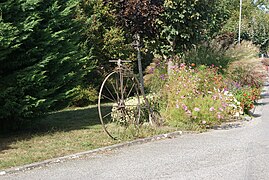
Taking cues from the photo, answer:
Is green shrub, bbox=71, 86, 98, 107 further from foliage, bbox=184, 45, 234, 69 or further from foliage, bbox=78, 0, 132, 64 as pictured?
foliage, bbox=184, 45, 234, 69

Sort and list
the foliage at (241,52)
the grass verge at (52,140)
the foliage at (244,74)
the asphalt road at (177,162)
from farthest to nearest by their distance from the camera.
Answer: the foliage at (241,52) → the foliage at (244,74) → the grass verge at (52,140) → the asphalt road at (177,162)

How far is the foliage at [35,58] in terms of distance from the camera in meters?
9.11

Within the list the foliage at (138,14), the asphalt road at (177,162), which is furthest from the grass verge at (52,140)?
the foliage at (138,14)

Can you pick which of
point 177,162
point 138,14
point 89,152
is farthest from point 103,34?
point 177,162

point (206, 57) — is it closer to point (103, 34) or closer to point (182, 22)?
point (182, 22)

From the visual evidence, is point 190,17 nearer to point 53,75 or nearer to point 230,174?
point 53,75

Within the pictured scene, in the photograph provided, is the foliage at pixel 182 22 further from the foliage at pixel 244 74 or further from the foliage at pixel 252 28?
the foliage at pixel 252 28

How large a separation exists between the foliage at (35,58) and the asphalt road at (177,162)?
2.61m

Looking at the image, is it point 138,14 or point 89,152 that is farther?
point 138,14

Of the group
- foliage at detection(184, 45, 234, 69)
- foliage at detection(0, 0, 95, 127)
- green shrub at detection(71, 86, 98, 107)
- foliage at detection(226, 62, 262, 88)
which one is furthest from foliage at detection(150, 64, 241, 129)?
green shrub at detection(71, 86, 98, 107)

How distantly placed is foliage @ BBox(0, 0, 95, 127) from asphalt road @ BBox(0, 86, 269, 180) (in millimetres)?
2609

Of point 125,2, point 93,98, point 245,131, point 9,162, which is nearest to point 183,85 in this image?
point 245,131

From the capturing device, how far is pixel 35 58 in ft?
31.5

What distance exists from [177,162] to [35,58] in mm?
4206
